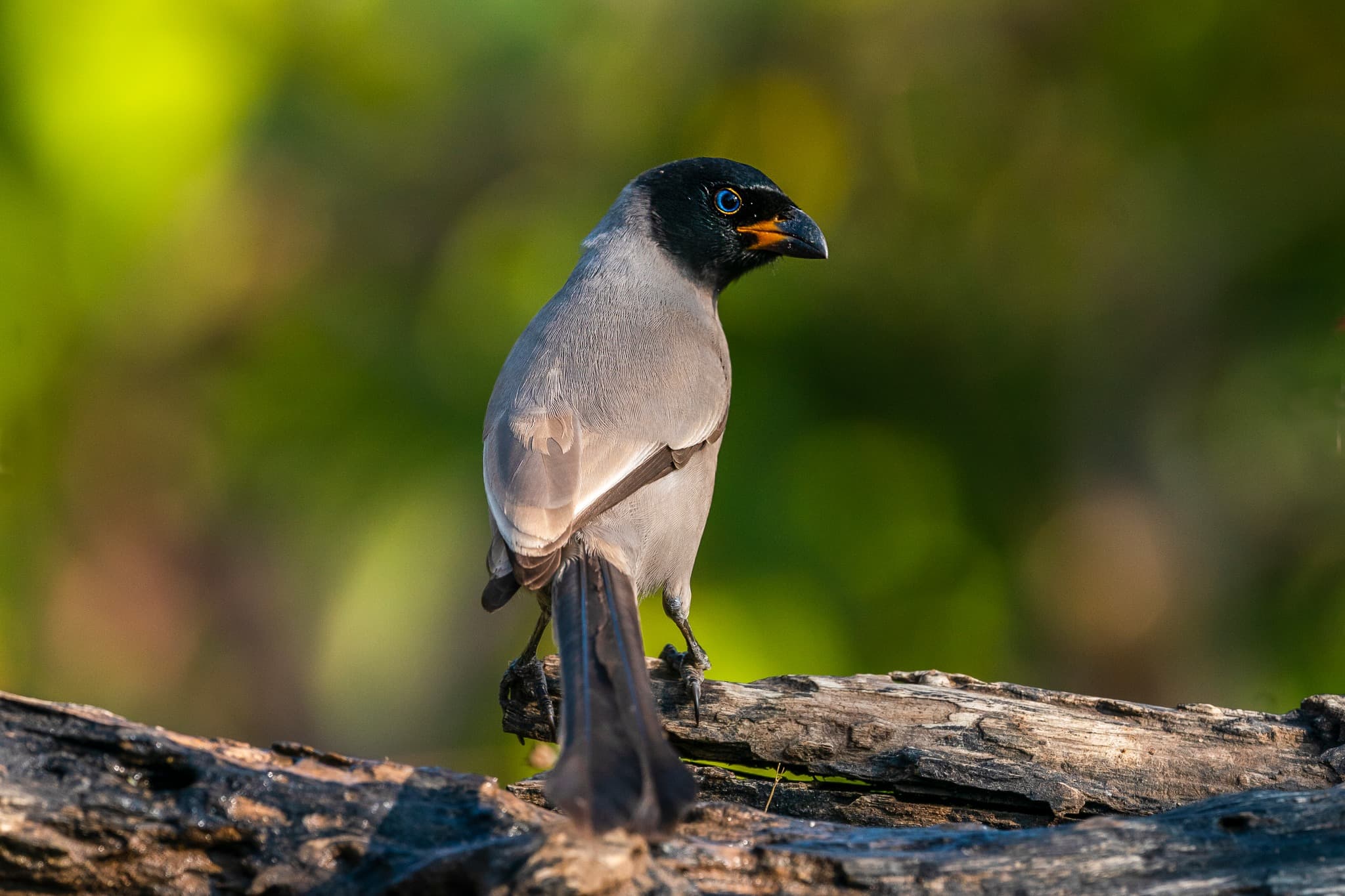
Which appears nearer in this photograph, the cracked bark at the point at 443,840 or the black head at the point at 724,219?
the cracked bark at the point at 443,840

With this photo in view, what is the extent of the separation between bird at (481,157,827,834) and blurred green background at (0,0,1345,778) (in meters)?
1.00

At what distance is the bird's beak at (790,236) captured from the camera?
→ 5363mm

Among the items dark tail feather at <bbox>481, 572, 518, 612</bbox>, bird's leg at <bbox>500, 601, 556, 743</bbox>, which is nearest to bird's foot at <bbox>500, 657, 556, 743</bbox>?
bird's leg at <bbox>500, 601, 556, 743</bbox>

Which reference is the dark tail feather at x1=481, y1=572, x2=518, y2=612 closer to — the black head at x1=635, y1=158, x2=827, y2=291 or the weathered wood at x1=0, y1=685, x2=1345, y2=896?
the weathered wood at x1=0, y1=685, x2=1345, y2=896

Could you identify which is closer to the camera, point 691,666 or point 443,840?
point 443,840

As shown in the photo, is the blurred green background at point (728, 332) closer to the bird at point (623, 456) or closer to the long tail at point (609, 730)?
the bird at point (623, 456)

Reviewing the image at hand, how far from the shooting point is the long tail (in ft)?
8.04

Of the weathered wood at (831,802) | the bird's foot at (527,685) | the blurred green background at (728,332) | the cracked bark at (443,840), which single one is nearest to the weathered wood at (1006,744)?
the weathered wood at (831,802)

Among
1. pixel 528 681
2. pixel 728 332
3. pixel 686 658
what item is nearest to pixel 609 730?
pixel 686 658

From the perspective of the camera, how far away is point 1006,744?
3568 millimetres

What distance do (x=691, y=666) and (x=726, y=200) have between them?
2272mm

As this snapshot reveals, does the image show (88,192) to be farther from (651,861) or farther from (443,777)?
(651,861)

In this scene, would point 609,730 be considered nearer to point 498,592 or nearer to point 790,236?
point 498,592

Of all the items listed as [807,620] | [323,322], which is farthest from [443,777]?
[323,322]
